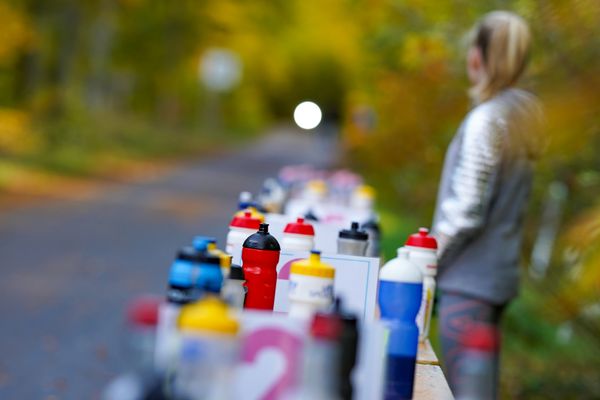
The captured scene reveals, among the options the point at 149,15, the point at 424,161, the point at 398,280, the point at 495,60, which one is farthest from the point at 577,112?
the point at 149,15

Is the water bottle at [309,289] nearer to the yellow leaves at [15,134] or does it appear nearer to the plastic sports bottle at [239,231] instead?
the plastic sports bottle at [239,231]

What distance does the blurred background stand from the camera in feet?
25.9

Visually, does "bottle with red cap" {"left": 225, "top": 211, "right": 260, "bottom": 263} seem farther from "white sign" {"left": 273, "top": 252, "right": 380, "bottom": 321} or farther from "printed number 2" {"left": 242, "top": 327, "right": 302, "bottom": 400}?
"printed number 2" {"left": 242, "top": 327, "right": 302, "bottom": 400}

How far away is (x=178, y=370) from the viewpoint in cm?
226

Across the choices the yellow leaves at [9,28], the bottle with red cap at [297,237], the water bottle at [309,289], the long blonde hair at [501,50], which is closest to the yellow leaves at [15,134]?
the yellow leaves at [9,28]

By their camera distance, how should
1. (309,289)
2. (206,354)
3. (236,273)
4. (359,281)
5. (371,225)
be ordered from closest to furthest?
(206,354) < (309,289) < (236,273) < (359,281) < (371,225)

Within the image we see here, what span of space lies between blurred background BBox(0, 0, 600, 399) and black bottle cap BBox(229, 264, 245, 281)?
101cm

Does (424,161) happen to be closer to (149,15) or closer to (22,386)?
(22,386)

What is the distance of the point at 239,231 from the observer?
4320 mm

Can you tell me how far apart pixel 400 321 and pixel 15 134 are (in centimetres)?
2924

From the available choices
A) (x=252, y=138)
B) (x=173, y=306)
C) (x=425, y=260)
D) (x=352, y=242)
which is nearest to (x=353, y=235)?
(x=352, y=242)

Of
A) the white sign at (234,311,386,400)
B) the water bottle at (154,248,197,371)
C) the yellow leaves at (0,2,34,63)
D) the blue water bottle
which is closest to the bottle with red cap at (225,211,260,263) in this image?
the blue water bottle

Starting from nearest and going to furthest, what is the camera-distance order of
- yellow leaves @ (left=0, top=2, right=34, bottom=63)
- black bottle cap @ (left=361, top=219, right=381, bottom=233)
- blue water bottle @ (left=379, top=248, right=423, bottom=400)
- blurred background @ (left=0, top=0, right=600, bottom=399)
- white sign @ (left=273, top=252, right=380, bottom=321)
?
blue water bottle @ (left=379, top=248, right=423, bottom=400), white sign @ (left=273, top=252, right=380, bottom=321), black bottle cap @ (left=361, top=219, right=381, bottom=233), blurred background @ (left=0, top=0, right=600, bottom=399), yellow leaves @ (left=0, top=2, right=34, bottom=63)

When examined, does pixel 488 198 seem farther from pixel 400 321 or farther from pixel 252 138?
pixel 252 138
